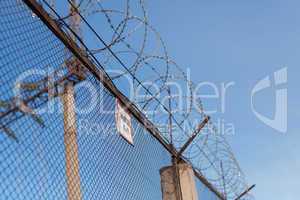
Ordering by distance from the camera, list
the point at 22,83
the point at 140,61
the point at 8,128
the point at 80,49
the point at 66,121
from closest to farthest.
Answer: the point at 8,128 → the point at 22,83 → the point at 66,121 → the point at 80,49 → the point at 140,61

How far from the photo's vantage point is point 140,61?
471 centimetres

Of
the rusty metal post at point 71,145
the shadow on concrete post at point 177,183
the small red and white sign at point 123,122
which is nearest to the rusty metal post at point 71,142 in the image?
the rusty metal post at point 71,145

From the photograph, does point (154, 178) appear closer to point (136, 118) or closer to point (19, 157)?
point (136, 118)

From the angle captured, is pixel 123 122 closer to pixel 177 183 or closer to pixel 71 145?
pixel 71 145

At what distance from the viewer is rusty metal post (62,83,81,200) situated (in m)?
3.30

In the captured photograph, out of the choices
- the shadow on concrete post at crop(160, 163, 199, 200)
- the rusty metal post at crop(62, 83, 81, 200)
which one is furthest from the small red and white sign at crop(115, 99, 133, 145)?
the shadow on concrete post at crop(160, 163, 199, 200)

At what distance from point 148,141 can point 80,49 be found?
1.63 metres

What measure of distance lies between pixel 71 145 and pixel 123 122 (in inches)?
38.0

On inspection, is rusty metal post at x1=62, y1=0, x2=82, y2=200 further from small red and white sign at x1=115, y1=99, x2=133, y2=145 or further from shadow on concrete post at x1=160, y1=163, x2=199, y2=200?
shadow on concrete post at x1=160, y1=163, x2=199, y2=200

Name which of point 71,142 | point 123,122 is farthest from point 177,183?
point 71,142

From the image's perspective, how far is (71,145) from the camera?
11.4ft

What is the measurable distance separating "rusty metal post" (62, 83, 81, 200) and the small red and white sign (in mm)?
748

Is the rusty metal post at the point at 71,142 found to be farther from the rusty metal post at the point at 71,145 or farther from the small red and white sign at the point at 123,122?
the small red and white sign at the point at 123,122

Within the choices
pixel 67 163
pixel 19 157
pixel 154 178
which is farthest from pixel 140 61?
pixel 19 157
